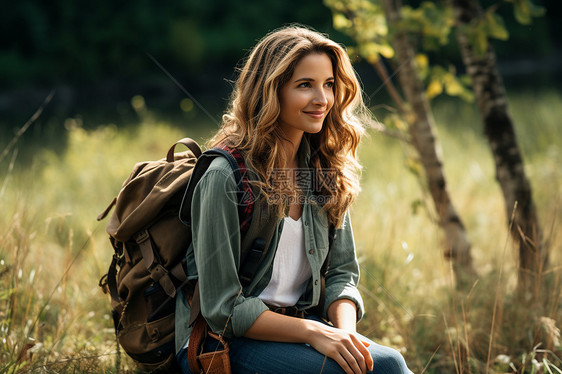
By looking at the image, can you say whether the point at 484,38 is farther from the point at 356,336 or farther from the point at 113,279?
the point at 113,279

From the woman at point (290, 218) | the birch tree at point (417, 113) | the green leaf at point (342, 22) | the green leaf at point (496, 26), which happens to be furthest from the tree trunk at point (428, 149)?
the woman at point (290, 218)

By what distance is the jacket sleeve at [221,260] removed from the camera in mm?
1609

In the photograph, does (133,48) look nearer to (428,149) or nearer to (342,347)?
(428,149)

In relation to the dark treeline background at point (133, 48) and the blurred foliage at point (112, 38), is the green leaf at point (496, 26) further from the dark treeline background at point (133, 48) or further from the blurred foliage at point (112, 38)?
the blurred foliage at point (112, 38)

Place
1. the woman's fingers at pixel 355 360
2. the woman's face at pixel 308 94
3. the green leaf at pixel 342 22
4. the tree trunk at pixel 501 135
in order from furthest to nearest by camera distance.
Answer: the green leaf at pixel 342 22 < the tree trunk at pixel 501 135 < the woman's face at pixel 308 94 < the woman's fingers at pixel 355 360

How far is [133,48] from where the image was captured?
31000 millimetres

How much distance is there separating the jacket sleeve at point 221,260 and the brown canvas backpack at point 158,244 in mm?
59

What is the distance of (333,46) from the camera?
1.82 m

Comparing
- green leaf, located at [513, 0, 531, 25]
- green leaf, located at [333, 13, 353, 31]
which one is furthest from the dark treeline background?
green leaf, located at [513, 0, 531, 25]

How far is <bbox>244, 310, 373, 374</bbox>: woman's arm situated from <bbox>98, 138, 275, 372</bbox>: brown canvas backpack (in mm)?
164

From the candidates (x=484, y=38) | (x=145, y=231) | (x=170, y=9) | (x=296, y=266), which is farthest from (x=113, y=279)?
(x=170, y=9)

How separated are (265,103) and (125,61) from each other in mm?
29860

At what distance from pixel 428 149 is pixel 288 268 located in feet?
6.27

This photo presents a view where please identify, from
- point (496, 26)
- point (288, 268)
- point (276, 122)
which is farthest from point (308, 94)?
point (496, 26)
